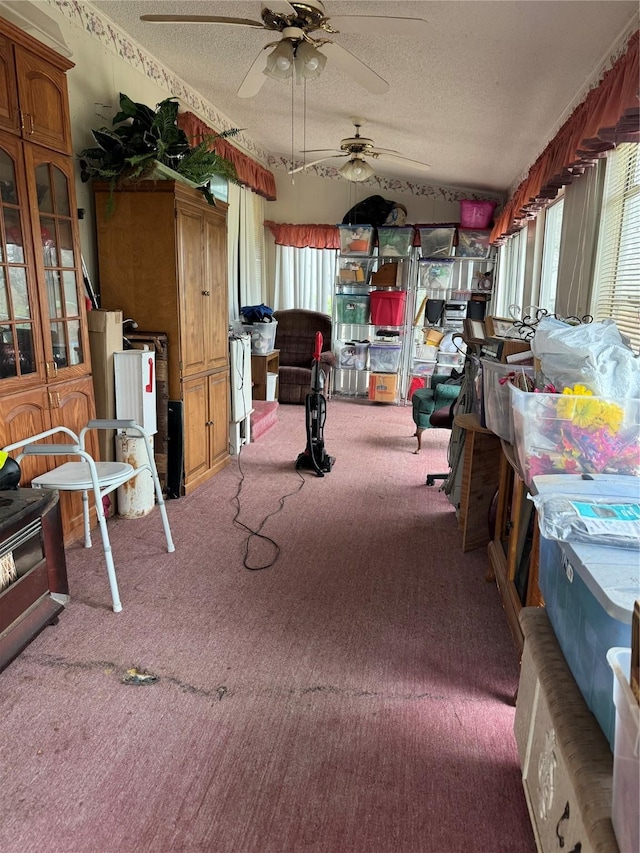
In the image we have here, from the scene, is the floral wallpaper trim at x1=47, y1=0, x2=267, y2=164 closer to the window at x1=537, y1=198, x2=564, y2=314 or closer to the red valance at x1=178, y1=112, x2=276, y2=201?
the red valance at x1=178, y1=112, x2=276, y2=201

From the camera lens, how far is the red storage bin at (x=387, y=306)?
6.34 metres

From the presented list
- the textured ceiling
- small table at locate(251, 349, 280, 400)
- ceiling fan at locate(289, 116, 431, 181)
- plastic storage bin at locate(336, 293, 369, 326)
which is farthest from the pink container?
small table at locate(251, 349, 280, 400)

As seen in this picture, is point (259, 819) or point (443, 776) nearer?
point (259, 819)

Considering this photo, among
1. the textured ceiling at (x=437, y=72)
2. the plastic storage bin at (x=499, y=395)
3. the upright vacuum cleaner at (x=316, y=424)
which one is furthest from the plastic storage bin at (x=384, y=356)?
the plastic storage bin at (x=499, y=395)

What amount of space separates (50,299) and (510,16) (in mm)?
2426

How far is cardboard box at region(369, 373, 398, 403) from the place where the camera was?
653 cm

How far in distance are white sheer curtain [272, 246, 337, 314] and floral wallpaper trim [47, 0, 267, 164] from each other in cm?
216

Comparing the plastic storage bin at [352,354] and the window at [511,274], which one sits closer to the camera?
the window at [511,274]

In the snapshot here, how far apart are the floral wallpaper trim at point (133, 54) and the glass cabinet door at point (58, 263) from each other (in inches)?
40.5

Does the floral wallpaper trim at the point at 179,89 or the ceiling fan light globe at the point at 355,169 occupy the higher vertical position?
the floral wallpaper trim at the point at 179,89

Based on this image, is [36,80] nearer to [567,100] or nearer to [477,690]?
[567,100]

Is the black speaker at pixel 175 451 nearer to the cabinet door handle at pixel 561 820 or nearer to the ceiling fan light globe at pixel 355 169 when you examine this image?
the ceiling fan light globe at pixel 355 169

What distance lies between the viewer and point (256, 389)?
228 inches

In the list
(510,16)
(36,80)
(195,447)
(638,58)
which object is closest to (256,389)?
(195,447)
